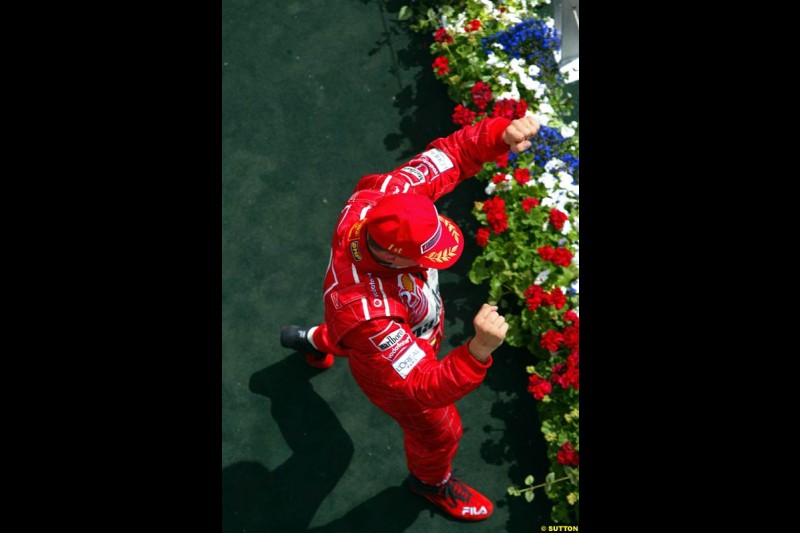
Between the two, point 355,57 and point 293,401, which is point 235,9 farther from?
point 293,401

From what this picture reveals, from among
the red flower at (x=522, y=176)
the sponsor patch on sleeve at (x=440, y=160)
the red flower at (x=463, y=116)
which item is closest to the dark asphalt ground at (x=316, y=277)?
the red flower at (x=463, y=116)

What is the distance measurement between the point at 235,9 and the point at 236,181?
5.84ft

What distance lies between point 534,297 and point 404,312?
1.71 meters

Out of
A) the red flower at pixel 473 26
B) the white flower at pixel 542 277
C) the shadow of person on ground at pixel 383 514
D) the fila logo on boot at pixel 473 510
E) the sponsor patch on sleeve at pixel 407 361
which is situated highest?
the red flower at pixel 473 26

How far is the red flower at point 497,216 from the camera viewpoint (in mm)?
5516

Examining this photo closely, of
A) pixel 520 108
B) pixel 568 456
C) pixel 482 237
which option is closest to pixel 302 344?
pixel 482 237

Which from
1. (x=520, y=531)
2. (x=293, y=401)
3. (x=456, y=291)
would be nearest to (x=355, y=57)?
(x=456, y=291)

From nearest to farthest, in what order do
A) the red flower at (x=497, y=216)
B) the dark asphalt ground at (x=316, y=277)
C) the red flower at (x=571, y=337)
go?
the red flower at (x=571, y=337)
the dark asphalt ground at (x=316, y=277)
the red flower at (x=497, y=216)

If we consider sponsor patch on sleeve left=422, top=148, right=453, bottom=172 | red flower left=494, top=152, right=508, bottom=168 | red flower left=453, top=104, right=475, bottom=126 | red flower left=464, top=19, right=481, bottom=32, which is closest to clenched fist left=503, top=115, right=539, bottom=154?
red flower left=494, top=152, right=508, bottom=168

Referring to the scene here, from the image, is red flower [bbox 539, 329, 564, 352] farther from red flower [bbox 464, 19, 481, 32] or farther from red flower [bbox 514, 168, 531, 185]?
red flower [bbox 464, 19, 481, 32]

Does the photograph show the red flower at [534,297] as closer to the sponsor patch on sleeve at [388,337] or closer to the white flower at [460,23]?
the sponsor patch on sleeve at [388,337]

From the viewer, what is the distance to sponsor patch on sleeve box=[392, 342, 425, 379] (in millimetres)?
3686

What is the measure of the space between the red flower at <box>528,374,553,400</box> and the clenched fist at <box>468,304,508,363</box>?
188cm

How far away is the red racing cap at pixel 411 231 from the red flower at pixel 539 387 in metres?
2.04
